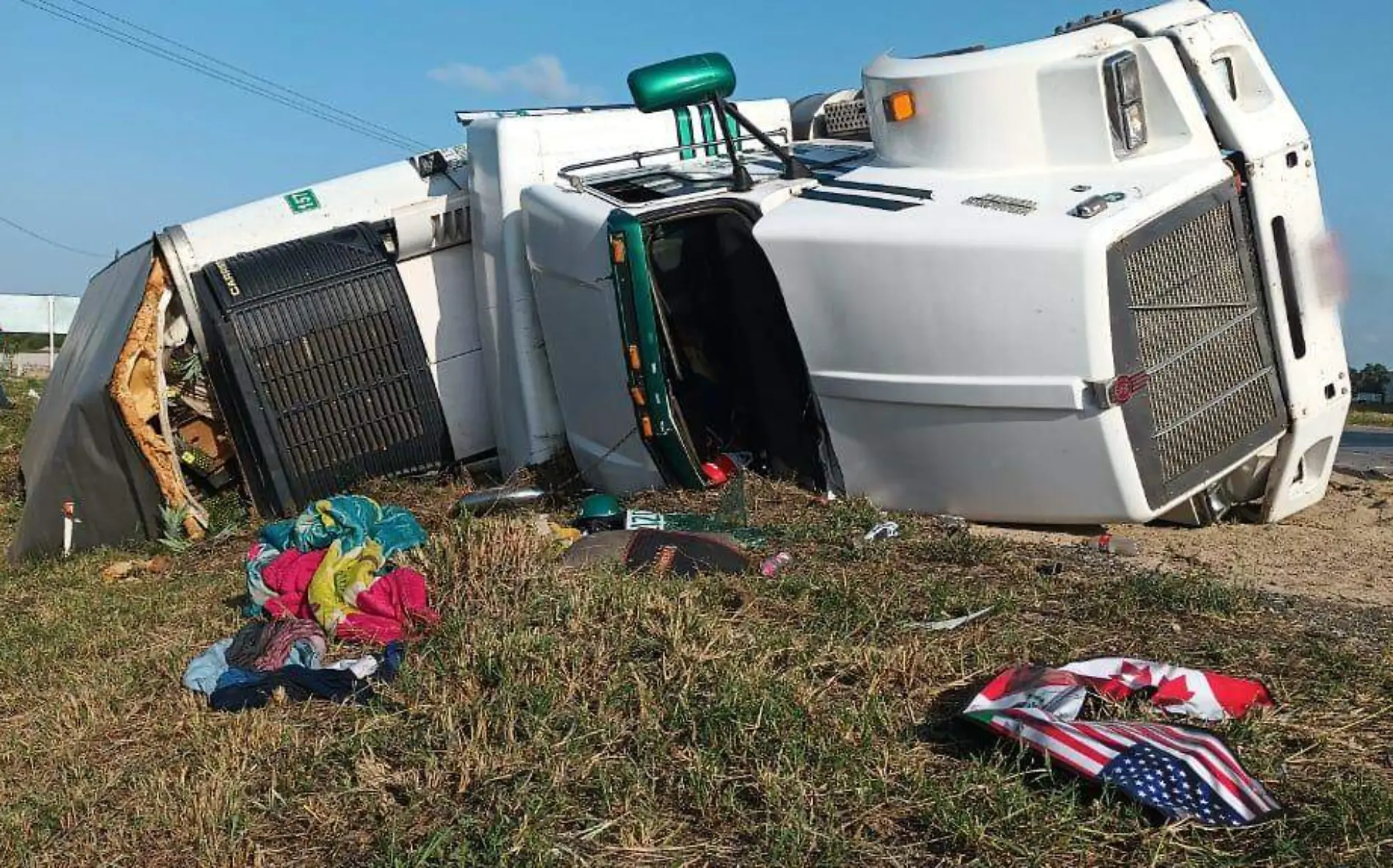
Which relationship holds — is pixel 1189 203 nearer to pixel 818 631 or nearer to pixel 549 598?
pixel 818 631

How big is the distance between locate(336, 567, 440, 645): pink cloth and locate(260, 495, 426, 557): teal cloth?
622mm

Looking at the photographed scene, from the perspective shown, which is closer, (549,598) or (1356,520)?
(549,598)

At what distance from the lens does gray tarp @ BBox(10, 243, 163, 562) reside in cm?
745

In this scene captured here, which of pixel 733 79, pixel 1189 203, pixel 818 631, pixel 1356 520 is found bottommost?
pixel 1356 520

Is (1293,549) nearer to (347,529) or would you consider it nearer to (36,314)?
(347,529)

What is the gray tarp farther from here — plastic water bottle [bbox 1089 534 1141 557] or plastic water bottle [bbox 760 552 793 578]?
plastic water bottle [bbox 1089 534 1141 557]

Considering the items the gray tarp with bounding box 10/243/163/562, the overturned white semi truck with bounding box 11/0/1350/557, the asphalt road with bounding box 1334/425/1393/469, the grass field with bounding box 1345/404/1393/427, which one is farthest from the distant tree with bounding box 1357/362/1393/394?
the gray tarp with bounding box 10/243/163/562

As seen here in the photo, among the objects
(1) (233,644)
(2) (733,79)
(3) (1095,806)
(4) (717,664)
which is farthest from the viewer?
(2) (733,79)

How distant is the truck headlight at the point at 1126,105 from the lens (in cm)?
553

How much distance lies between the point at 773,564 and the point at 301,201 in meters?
4.46

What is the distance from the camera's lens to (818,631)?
4.04 metres

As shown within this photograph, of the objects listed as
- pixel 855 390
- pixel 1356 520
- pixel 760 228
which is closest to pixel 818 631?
pixel 855 390

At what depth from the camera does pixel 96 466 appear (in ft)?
24.8

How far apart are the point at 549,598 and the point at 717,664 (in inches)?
27.0
